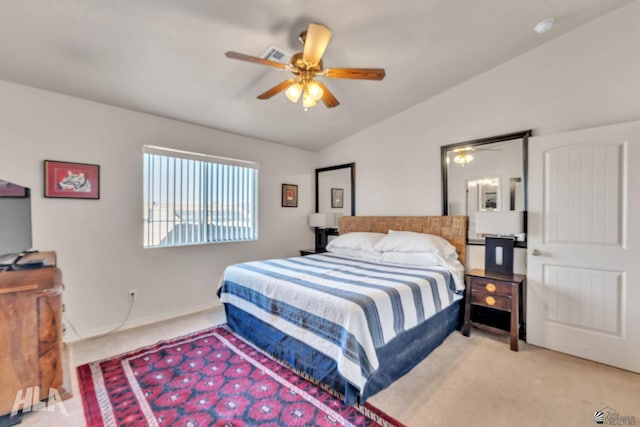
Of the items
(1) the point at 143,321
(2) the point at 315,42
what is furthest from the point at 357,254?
(1) the point at 143,321

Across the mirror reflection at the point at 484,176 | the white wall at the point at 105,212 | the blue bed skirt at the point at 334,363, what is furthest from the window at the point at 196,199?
the mirror reflection at the point at 484,176

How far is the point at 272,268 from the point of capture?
9.36ft

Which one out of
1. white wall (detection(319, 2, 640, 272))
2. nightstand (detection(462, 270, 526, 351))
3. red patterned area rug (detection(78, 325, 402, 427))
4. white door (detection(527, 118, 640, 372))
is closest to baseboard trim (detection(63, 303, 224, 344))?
red patterned area rug (detection(78, 325, 402, 427))

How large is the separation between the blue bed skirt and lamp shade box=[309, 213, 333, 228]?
2227 millimetres

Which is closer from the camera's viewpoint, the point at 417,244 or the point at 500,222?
the point at 500,222

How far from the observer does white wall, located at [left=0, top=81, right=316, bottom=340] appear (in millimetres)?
2557

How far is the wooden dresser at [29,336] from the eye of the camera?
157 centimetres

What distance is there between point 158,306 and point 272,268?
1650mm

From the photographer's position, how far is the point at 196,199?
367cm

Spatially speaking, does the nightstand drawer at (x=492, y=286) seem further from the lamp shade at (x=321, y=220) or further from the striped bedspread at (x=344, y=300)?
the lamp shade at (x=321, y=220)

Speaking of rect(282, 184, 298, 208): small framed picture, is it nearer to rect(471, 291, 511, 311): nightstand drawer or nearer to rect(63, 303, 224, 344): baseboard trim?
rect(63, 303, 224, 344): baseboard trim

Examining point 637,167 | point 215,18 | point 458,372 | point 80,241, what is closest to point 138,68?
point 215,18

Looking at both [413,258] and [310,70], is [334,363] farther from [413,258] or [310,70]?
[310,70]

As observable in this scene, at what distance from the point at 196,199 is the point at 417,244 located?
292 centimetres
